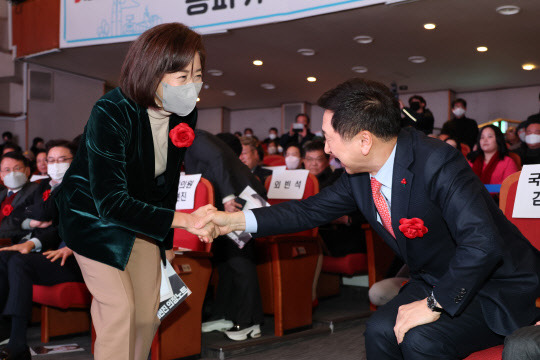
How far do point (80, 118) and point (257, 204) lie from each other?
10.5 m

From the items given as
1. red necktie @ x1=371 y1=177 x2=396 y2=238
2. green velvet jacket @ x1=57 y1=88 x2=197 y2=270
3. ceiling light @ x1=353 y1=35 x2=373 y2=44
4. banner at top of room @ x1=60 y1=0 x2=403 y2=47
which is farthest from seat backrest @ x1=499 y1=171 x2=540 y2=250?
ceiling light @ x1=353 y1=35 x2=373 y2=44

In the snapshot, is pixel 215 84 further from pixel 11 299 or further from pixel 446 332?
pixel 446 332

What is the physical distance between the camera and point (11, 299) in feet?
9.59

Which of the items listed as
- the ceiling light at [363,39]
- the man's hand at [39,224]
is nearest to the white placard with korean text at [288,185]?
the man's hand at [39,224]

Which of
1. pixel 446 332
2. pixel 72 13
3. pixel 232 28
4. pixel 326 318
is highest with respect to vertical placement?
pixel 72 13

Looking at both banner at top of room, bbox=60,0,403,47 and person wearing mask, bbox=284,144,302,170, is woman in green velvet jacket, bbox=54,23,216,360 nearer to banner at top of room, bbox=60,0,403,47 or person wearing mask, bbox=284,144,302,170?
person wearing mask, bbox=284,144,302,170

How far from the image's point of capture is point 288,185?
143 inches

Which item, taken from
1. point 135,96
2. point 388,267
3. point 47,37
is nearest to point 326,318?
point 388,267

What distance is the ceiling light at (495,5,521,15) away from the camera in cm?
718

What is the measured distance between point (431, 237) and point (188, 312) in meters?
1.59

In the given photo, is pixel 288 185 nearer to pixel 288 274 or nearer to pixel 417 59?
pixel 288 274

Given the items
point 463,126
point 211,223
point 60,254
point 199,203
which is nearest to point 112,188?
point 211,223

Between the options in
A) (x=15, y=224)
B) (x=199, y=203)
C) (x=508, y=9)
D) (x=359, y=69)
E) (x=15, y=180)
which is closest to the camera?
(x=199, y=203)

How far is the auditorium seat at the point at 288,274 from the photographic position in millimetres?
3311
